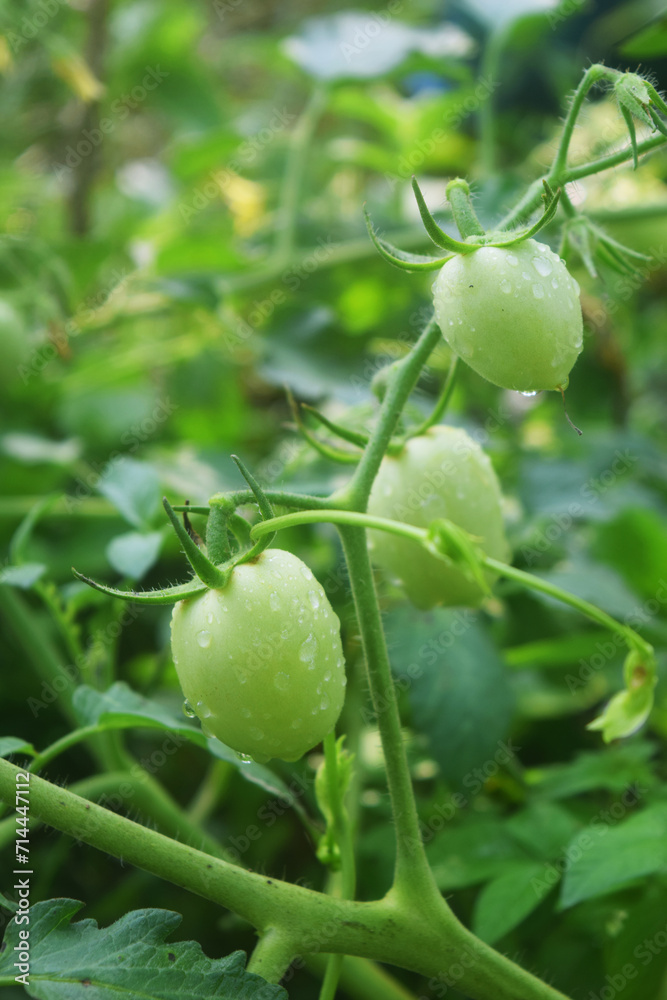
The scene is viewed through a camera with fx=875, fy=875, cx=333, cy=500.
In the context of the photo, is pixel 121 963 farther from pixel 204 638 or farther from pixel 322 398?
pixel 322 398

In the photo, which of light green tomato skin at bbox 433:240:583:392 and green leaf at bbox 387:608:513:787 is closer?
light green tomato skin at bbox 433:240:583:392

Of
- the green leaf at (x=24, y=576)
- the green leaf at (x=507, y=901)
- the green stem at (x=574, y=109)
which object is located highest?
the green stem at (x=574, y=109)

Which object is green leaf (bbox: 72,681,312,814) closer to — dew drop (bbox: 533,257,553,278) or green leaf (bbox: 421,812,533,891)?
green leaf (bbox: 421,812,533,891)

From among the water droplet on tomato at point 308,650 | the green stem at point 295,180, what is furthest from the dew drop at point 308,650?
the green stem at point 295,180

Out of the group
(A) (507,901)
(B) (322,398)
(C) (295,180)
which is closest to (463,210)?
(A) (507,901)

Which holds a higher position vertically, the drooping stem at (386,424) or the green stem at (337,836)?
the drooping stem at (386,424)

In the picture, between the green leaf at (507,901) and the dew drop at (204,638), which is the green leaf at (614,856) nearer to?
the green leaf at (507,901)

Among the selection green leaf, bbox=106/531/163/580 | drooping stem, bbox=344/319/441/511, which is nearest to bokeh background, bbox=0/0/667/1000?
green leaf, bbox=106/531/163/580
